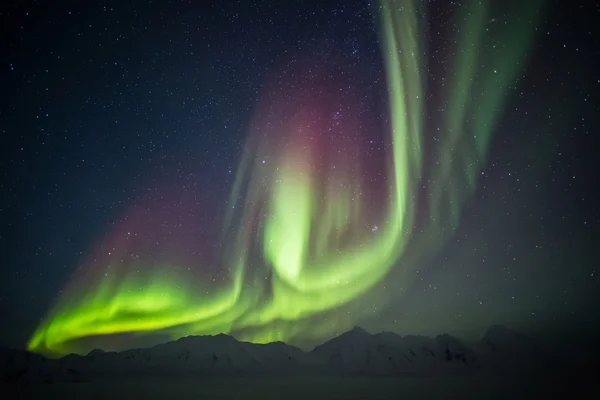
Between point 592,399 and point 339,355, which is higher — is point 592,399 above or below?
below

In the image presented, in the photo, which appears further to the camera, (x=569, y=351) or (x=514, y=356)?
(x=514, y=356)

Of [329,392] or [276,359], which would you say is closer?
[329,392]

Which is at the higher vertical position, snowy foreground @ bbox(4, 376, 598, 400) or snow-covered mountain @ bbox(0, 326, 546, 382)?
snow-covered mountain @ bbox(0, 326, 546, 382)

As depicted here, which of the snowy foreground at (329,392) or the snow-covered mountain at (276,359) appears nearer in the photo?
the snowy foreground at (329,392)

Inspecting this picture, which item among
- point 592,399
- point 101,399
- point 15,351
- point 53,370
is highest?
point 15,351

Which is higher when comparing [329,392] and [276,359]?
[276,359]

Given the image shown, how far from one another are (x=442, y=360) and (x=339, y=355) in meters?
49.3

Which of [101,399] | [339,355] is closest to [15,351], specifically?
[339,355]

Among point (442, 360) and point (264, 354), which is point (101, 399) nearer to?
point (264, 354)

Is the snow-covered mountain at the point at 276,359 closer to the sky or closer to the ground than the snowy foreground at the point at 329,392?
closer to the sky

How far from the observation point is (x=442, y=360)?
193750mm

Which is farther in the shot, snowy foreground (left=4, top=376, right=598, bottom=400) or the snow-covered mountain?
the snow-covered mountain

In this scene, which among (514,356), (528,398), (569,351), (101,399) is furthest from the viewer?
(514,356)

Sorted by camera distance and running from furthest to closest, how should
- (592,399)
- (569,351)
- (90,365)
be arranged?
(90,365)
(569,351)
(592,399)
